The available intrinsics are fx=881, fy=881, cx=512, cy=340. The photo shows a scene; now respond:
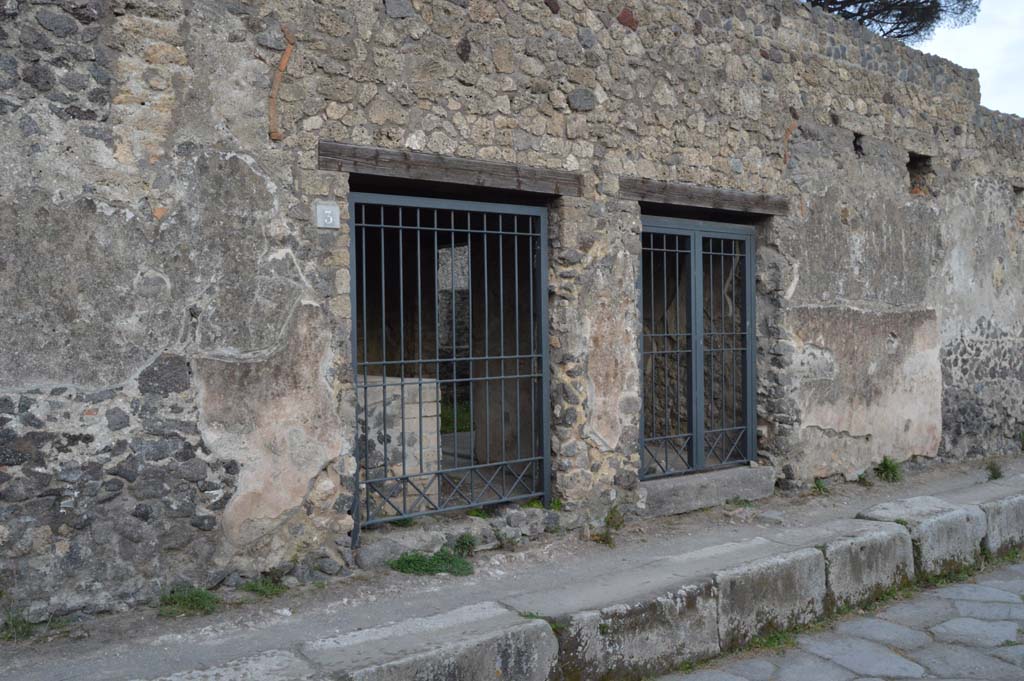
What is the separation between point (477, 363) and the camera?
6.30 meters

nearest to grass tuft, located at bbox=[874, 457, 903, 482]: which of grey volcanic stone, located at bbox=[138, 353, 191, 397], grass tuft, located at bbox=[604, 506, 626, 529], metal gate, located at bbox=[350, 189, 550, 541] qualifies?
grass tuft, located at bbox=[604, 506, 626, 529]

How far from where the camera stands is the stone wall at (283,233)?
11.6 ft

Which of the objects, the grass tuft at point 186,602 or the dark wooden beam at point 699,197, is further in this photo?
the dark wooden beam at point 699,197

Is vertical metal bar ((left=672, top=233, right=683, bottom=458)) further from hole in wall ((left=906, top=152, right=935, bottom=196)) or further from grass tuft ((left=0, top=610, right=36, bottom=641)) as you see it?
grass tuft ((left=0, top=610, right=36, bottom=641))

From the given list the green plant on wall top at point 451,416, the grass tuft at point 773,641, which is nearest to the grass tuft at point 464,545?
the grass tuft at point 773,641

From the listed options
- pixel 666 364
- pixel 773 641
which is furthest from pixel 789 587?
pixel 666 364

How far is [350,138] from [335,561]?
2.05 meters

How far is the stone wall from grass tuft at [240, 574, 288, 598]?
0.10 metres

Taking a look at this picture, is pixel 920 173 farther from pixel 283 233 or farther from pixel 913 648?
pixel 283 233

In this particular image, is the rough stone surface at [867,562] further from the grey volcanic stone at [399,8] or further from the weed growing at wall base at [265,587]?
the grey volcanic stone at [399,8]

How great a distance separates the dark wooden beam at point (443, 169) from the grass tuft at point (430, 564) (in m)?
1.93

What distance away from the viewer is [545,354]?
522 cm

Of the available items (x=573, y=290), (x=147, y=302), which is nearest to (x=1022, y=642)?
(x=573, y=290)

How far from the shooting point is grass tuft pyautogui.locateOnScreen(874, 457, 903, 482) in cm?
704
